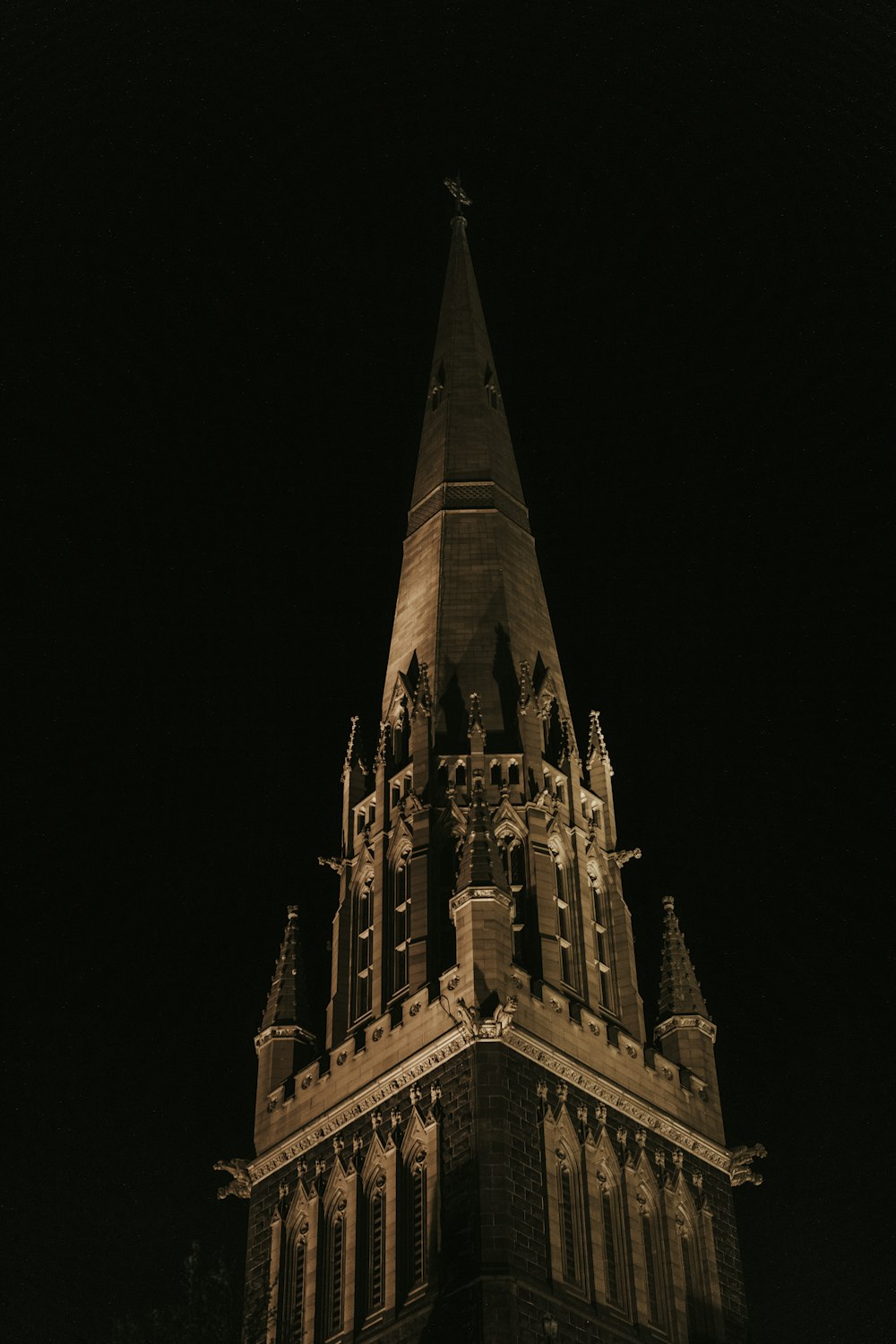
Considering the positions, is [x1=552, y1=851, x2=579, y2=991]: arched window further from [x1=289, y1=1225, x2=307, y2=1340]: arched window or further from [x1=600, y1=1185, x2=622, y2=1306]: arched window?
[x1=289, y1=1225, x2=307, y2=1340]: arched window

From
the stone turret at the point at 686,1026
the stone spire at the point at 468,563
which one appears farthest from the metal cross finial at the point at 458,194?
the stone turret at the point at 686,1026

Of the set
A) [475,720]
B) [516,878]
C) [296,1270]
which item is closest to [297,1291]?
[296,1270]

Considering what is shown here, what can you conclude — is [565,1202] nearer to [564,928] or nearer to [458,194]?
[564,928]

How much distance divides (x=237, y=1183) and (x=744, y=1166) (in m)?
13.2

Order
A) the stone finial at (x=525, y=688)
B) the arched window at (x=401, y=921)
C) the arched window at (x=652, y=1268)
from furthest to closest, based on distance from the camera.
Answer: the stone finial at (x=525, y=688) → the arched window at (x=401, y=921) → the arched window at (x=652, y=1268)

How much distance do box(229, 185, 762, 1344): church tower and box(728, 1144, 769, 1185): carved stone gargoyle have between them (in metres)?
0.06

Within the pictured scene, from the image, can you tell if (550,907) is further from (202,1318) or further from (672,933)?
(202,1318)

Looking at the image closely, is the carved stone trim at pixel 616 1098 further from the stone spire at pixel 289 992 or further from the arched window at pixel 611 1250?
the stone spire at pixel 289 992

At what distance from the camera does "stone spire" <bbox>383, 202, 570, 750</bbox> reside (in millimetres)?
59031

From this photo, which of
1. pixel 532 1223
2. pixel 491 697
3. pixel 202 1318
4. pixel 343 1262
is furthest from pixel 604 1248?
pixel 491 697

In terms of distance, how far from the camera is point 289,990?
56.7 metres

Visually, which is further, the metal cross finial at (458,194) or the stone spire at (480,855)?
the metal cross finial at (458,194)

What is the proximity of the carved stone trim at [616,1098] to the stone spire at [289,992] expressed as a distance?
8.76m

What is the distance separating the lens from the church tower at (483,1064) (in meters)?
46.5
